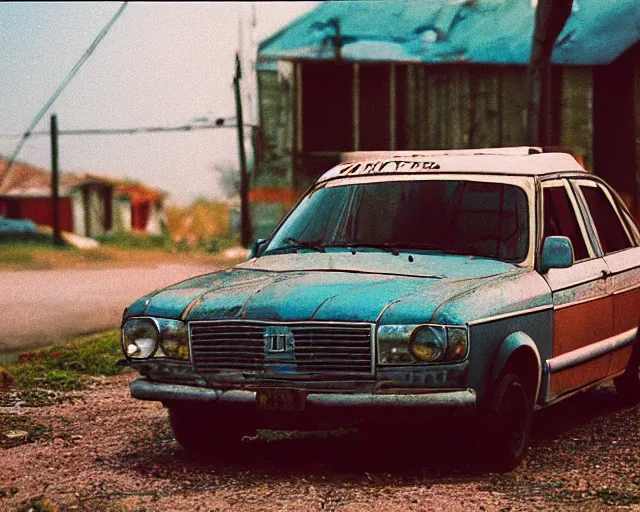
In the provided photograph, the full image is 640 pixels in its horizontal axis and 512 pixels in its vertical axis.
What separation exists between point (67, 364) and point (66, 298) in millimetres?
12725

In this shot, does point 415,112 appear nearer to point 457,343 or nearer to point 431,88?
point 431,88

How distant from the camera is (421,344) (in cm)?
617

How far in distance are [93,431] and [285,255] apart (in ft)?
6.32

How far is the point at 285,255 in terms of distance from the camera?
753cm

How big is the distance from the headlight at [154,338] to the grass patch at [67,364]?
3.93 metres

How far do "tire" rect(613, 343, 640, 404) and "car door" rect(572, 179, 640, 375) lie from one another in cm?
21

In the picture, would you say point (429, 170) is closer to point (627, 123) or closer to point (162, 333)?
point (162, 333)

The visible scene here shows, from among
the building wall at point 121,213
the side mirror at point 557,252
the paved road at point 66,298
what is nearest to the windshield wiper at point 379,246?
the side mirror at point 557,252

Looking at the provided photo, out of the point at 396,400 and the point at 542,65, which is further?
the point at 542,65

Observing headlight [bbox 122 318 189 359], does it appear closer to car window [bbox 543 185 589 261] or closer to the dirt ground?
the dirt ground

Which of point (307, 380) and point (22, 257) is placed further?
point (22, 257)

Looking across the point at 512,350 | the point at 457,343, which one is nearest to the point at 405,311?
the point at 457,343

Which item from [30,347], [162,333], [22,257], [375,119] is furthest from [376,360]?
[22,257]

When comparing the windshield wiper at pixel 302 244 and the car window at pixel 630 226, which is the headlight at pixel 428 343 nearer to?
the windshield wiper at pixel 302 244
